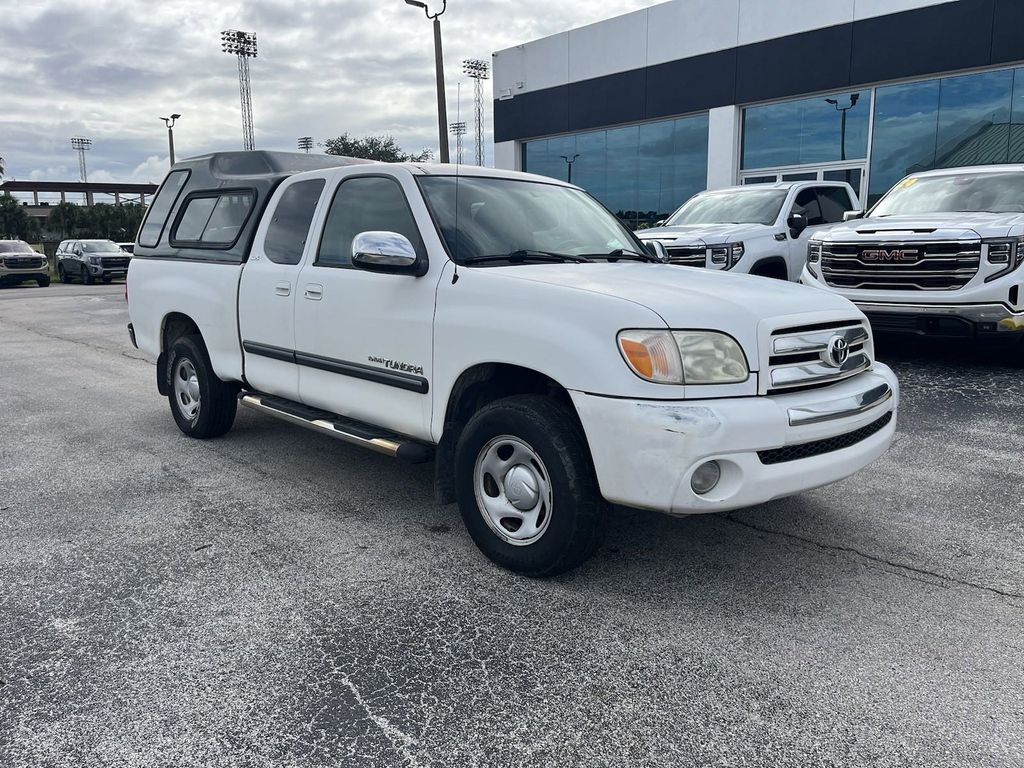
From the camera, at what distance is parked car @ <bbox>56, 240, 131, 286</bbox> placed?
2875 centimetres

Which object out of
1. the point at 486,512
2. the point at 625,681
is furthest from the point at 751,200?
the point at 625,681

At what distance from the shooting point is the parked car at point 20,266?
2820 centimetres

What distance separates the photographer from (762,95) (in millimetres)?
19047

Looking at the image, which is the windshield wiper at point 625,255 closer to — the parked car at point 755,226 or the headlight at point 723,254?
the parked car at point 755,226

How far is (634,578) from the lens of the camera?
3.54m

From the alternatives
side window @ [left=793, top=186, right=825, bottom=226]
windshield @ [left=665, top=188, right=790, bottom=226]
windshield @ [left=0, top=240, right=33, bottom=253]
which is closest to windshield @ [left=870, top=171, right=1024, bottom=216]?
side window @ [left=793, top=186, right=825, bottom=226]

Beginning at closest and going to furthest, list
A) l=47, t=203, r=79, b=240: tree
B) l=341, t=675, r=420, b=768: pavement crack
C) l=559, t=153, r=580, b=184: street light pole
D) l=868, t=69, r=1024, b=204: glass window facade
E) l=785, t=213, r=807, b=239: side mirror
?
l=341, t=675, r=420, b=768: pavement crack → l=785, t=213, r=807, b=239: side mirror → l=868, t=69, r=1024, b=204: glass window facade → l=559, t=153, r=580, b=184: street light pole → l=47, t=203, r=79, b=240: tree

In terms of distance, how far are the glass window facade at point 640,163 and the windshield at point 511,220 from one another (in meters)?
16.0

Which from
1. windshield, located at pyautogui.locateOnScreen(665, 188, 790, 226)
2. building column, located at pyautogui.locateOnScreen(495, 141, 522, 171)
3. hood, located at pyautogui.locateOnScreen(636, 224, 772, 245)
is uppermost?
building column, located at pyautogui.locateOnScreen(495, 141, 522, 171)

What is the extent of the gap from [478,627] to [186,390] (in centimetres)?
381

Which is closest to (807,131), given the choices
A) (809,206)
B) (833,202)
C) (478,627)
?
(833,202)

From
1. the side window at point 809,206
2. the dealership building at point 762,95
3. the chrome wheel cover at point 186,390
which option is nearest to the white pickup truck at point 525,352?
the chrome wheel cover at point 186,390

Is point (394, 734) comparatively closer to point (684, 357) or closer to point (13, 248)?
point (684, 357)

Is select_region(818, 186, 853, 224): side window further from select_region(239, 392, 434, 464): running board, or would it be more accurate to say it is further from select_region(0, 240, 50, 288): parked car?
select_region(0, 240, 50, 288): parked car
